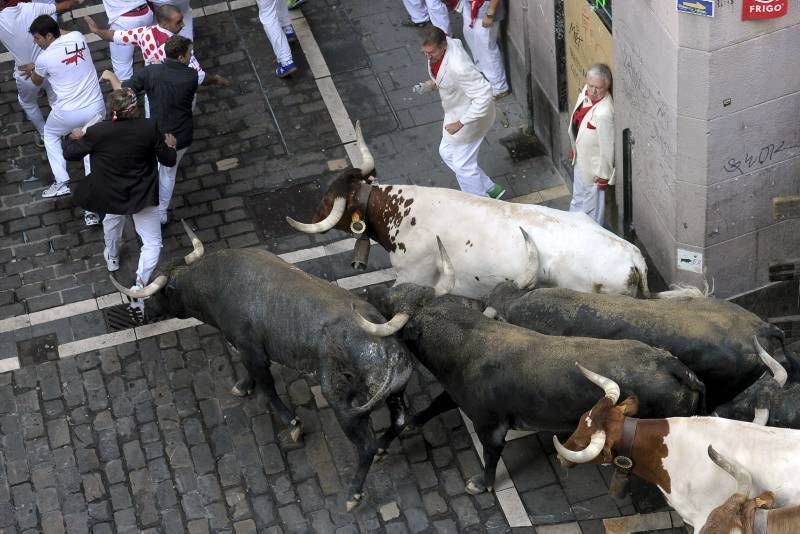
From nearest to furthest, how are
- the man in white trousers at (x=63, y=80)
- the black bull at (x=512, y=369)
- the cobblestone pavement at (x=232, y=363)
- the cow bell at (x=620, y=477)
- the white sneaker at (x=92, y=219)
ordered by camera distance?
the cow bell at (x=620, y=477) → the black bull at (x=512, y=369) → the cobblestone pavement at (x=232, y=363) → the man in white trousers at (x=63, y=80) → the white sneaker at (x=92, y=219)

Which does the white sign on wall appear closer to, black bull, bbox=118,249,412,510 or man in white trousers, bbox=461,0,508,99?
black bull, bbox=118,249,412,510

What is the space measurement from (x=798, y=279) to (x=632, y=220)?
161cm

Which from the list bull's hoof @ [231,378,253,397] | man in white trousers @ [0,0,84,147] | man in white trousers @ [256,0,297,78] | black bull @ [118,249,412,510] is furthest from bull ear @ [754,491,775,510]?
man in white trousers @ [0,0,84,147]

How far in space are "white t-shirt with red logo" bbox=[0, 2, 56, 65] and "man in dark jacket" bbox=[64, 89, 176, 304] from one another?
2.29 meters

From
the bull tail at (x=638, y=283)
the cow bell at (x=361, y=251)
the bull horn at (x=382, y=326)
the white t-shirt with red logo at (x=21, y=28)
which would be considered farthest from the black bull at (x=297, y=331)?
the white t-shirt with red logo at (x=21, y=28)

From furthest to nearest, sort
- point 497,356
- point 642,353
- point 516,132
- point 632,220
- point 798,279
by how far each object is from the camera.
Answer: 1. point 516,132
2. point 632,220
3. point 798,279
4. point 497,356
5. point 642,353

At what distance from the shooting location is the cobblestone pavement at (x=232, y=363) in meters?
9.54

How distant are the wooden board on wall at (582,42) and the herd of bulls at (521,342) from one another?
1641mm

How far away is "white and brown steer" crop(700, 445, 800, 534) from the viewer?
6.88 m

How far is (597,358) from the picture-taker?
26.8ft

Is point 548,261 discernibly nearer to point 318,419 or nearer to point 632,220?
point 632,220

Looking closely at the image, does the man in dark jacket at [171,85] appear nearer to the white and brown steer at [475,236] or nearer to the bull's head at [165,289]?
the bull's head at [165,289]

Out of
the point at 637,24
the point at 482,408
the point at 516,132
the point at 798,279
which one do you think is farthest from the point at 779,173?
the point at 516,132

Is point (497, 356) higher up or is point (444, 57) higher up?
point (444, 57)
